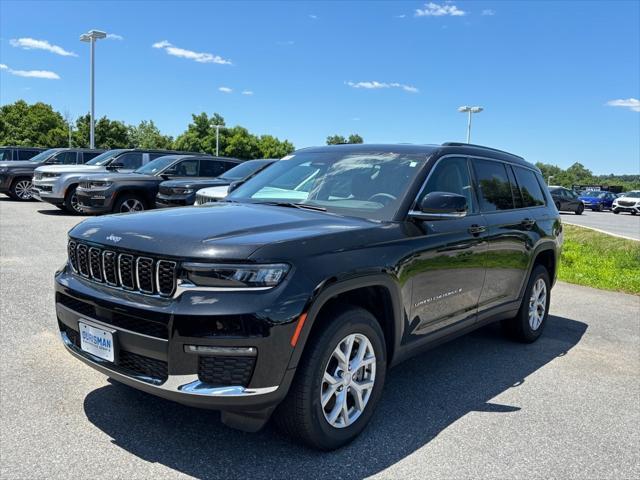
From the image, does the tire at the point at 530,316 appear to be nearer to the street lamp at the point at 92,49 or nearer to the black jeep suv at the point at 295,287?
the black jeep suv at the point at 295,287

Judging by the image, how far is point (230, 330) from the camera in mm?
2656

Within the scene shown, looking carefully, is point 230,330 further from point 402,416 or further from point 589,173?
point 589,173

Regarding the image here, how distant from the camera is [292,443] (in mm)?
3240

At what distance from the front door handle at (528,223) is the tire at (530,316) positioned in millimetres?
509

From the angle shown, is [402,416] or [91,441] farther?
[402,416]

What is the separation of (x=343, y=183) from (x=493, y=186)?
1.57 meters

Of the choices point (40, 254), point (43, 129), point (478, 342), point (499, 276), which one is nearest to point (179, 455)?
point (499, 276)

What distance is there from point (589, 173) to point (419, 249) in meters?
175

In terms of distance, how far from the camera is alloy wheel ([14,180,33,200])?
18.1 m

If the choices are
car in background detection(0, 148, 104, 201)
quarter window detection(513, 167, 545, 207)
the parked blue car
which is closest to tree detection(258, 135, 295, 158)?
the parked blue car

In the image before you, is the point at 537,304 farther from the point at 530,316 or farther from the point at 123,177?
the point at 123,177

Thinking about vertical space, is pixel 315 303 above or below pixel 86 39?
below

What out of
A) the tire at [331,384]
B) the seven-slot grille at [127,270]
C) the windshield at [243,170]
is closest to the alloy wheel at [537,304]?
the tire at [331,384]

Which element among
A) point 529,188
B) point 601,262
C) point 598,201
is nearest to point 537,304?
point 529,188
